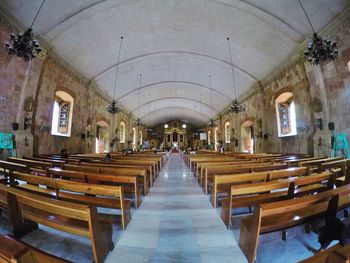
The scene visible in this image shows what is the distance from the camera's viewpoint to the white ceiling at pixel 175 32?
5.96 m

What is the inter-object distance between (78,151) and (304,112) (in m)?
11.1

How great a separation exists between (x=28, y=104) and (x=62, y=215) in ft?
22.1

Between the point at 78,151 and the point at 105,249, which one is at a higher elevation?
the point at 78,151

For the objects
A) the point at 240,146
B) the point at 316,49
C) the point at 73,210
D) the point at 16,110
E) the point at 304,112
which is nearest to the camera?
the point at 73,210

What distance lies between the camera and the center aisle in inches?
63.0

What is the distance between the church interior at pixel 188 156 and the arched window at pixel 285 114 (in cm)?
7

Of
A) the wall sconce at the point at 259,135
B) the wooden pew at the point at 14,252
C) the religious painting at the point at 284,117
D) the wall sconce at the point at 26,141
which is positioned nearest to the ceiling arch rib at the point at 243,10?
the religious painting at the point at 284,117

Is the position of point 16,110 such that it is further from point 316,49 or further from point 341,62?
point 341,62

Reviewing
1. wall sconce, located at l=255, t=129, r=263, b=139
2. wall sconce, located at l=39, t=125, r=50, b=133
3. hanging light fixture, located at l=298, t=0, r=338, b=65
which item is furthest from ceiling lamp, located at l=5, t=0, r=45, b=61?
wall sconce, located at l=255, t=129, r=263, b=139

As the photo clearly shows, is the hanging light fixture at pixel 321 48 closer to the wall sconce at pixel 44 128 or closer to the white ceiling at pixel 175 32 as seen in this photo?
the white ceiling at pixel 175 32

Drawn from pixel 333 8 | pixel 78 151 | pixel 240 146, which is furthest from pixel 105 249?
pixel 240 146

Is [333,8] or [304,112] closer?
[333,8]

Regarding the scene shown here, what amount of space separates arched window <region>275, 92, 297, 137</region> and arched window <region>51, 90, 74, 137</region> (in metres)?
10.9

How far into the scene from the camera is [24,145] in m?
6.09
